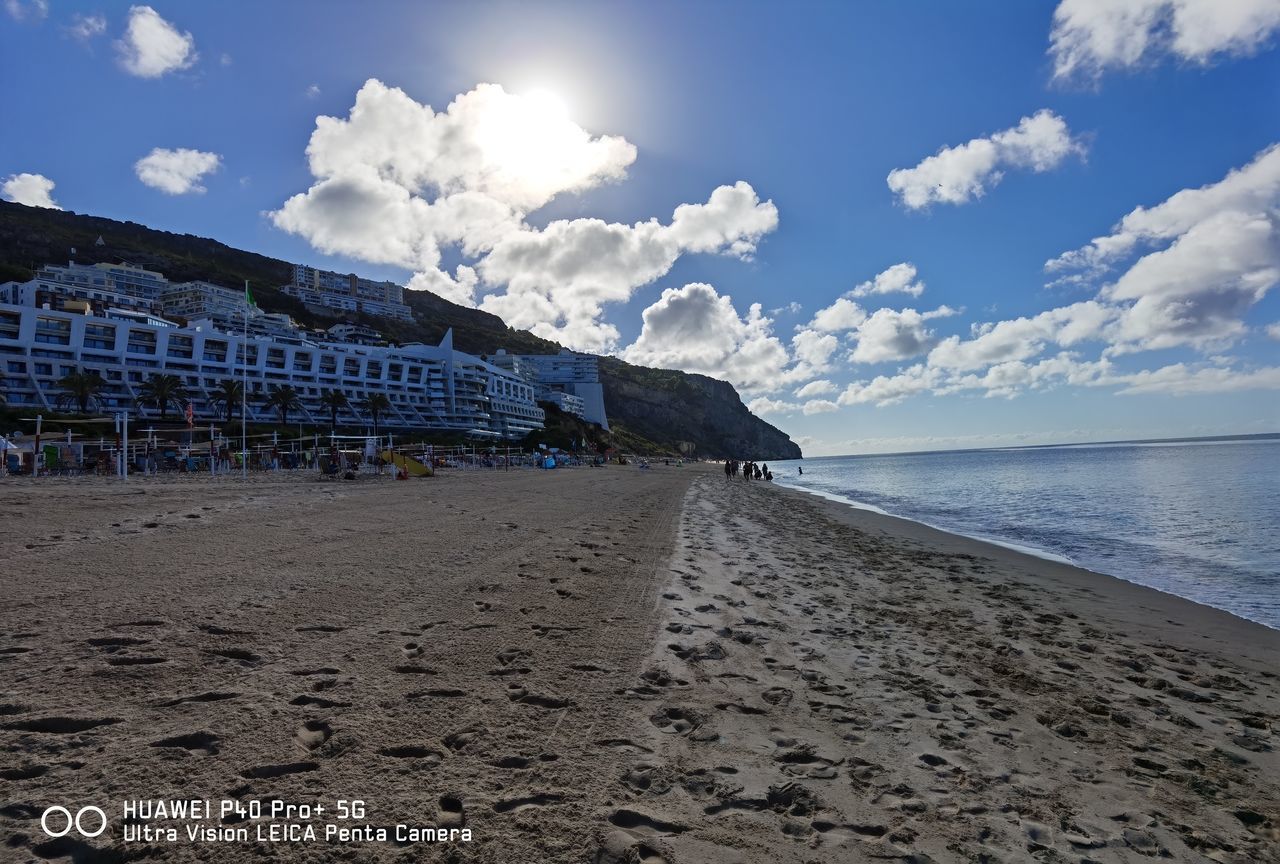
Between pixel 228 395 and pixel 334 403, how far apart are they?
1406 centimetres

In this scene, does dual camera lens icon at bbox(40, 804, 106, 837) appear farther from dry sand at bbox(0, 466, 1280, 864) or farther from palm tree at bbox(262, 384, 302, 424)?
palm tree at bbox(262, 384, 302, 424)

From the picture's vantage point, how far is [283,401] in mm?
77875

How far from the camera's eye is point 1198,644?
289 inches

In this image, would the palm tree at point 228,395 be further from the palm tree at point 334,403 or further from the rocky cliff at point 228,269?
the rocky cliff at point 228,269

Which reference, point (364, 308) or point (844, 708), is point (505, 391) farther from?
point (844, 708)

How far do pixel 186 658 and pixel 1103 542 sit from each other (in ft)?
69.0

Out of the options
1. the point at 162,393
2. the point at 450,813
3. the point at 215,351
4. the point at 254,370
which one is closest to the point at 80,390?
the point at 162,393

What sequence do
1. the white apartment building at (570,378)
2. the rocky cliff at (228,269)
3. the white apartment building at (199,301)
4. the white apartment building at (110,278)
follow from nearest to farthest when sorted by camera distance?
the white apartment building at (110,278) < the white apartment building at (199,301) < the rocky cliff at (228,269) < the white apartment building at (570,378)

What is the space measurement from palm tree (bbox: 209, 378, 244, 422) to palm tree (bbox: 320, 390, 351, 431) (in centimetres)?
1086

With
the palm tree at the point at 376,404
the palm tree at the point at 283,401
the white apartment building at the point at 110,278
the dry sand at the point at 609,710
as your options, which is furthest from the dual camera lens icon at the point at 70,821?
the white apartment building at the point at 110,278

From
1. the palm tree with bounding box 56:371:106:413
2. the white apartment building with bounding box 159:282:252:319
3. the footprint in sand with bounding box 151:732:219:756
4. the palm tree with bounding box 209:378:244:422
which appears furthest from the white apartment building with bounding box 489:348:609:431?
the footprint in sand with bounding box 151:732:219:756

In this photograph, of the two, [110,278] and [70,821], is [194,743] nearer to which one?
[70,821]

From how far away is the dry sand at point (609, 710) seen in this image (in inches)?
112

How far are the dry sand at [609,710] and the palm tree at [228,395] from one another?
75956 mm
